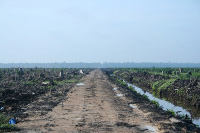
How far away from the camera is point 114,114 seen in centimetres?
1495

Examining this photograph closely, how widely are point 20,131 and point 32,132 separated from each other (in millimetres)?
534

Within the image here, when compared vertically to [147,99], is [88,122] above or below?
above

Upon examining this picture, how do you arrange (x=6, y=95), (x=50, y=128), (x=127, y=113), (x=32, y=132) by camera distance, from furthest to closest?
(x=6, y=95) → (x=127, y=113) → (x=50, y=128) → (x=32, y=132)

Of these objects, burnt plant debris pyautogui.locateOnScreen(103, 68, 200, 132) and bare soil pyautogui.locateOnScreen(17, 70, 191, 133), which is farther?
burnt plant debris pyautogui.locateOnScreen(103, 68, 200, 132)

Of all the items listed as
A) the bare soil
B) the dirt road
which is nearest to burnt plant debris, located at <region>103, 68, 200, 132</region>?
the bare soil

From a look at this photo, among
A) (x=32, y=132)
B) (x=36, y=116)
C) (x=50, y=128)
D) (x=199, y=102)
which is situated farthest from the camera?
(x=199, y=102)

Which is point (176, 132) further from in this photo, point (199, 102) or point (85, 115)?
point (199, 102)

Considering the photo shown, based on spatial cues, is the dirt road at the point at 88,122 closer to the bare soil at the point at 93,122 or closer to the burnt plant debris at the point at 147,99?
the bare soil at the point at 93,122

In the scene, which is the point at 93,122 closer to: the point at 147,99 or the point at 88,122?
the point at 88,122

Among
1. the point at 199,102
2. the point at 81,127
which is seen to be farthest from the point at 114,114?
the point at 199,102

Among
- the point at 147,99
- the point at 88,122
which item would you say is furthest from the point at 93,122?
the point at 147,99

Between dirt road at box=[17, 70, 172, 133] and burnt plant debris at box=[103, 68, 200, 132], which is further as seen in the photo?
burnt plant debris at box=[103, 68, 200, 132]

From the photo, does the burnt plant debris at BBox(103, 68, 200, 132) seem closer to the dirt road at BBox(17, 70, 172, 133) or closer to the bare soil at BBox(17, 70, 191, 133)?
the bare soil at BBox(17, 70, 191, 133)

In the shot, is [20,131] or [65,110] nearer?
[20,131]
